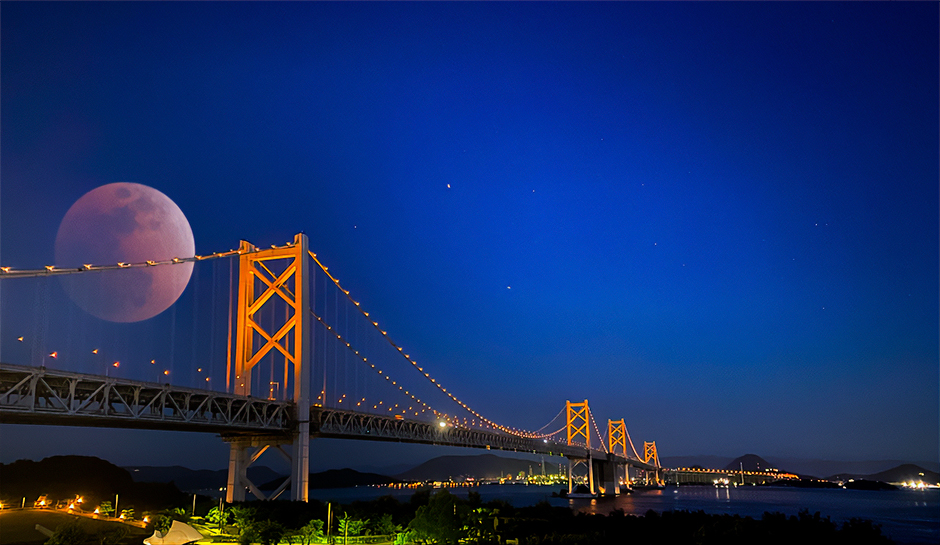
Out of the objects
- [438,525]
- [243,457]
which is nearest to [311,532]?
[438,525]

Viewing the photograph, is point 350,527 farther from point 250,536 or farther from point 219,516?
point 219,516

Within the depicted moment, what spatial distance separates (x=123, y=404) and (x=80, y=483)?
126ft

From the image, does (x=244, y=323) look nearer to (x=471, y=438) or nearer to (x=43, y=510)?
(x=43, y=510)

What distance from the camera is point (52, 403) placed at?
73.4ft

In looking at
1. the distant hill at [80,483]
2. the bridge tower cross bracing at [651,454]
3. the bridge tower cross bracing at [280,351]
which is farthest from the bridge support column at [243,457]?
the bridge tower cross bracing at [651,454]

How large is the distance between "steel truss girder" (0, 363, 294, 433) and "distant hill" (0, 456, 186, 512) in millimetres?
21558

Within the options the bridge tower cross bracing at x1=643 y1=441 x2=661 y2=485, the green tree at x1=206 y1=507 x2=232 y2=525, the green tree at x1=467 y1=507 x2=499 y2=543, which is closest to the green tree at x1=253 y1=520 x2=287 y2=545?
the green tree at x1=206 y1=507 x2=232 y2=525

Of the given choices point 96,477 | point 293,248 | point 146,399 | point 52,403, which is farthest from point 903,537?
point 96,477

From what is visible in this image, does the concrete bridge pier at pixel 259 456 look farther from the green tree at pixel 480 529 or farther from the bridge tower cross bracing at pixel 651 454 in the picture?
the bridge tower cross bracing at pixel 651 454

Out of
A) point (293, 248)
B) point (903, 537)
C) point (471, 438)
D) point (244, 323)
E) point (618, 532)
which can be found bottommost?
point (903, 537)

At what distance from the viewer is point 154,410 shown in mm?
25344

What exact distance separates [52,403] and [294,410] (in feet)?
36.0

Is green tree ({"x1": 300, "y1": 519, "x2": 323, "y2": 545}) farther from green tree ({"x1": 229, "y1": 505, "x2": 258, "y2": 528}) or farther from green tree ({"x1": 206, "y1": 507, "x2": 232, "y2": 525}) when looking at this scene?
green tree ({"x1": 206, "y1": 507, "x2": 232, "y2": 525})

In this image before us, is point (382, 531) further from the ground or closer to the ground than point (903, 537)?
further from the ground
